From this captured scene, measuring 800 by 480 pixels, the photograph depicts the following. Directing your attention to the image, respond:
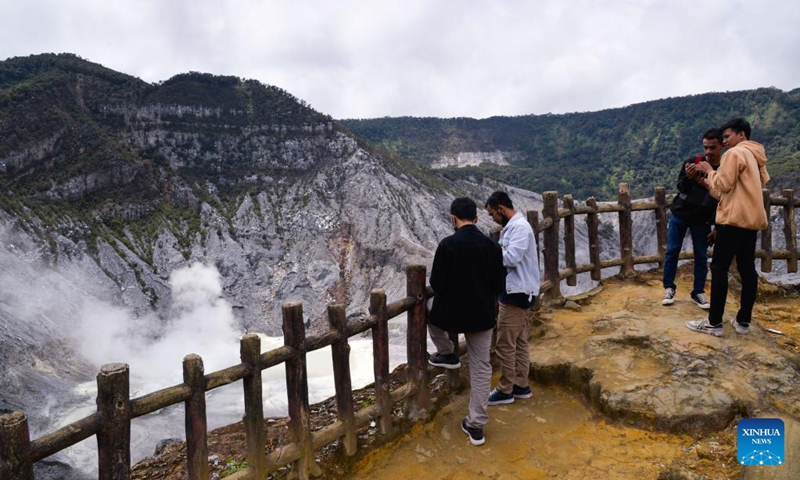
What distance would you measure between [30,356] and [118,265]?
12.1 metres

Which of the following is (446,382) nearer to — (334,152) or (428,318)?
(428,318)

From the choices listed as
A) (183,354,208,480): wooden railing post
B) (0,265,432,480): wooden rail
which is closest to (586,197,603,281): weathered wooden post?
(0,265,432,480): wooden rail

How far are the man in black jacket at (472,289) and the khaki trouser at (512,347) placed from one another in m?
0.44

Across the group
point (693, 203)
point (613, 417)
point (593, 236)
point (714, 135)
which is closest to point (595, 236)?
point (593, 236)

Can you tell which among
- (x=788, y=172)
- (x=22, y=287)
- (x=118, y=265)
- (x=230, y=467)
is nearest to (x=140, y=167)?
(x=118, y=265)

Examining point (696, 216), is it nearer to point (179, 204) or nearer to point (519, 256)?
point (519, 256)

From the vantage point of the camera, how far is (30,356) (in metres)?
19.0

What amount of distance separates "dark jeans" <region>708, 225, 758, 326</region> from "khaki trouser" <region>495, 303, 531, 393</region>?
6.19 feet

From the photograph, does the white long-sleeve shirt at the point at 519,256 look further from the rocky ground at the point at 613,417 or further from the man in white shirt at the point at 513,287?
the rocky ground at the point at 613,417

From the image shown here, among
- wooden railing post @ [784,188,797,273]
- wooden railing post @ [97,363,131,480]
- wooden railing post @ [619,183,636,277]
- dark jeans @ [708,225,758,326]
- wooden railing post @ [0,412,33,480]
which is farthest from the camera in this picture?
wooden railing post @ [784,188,797,273]

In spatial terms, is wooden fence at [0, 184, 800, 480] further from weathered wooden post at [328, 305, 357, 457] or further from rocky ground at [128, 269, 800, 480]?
rocky ground at [128, 269, 800, 480]

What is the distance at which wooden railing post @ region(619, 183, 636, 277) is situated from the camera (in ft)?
25.7

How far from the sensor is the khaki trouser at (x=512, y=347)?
14.6 feet

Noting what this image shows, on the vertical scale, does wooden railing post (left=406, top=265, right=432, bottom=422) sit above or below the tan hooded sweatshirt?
below
